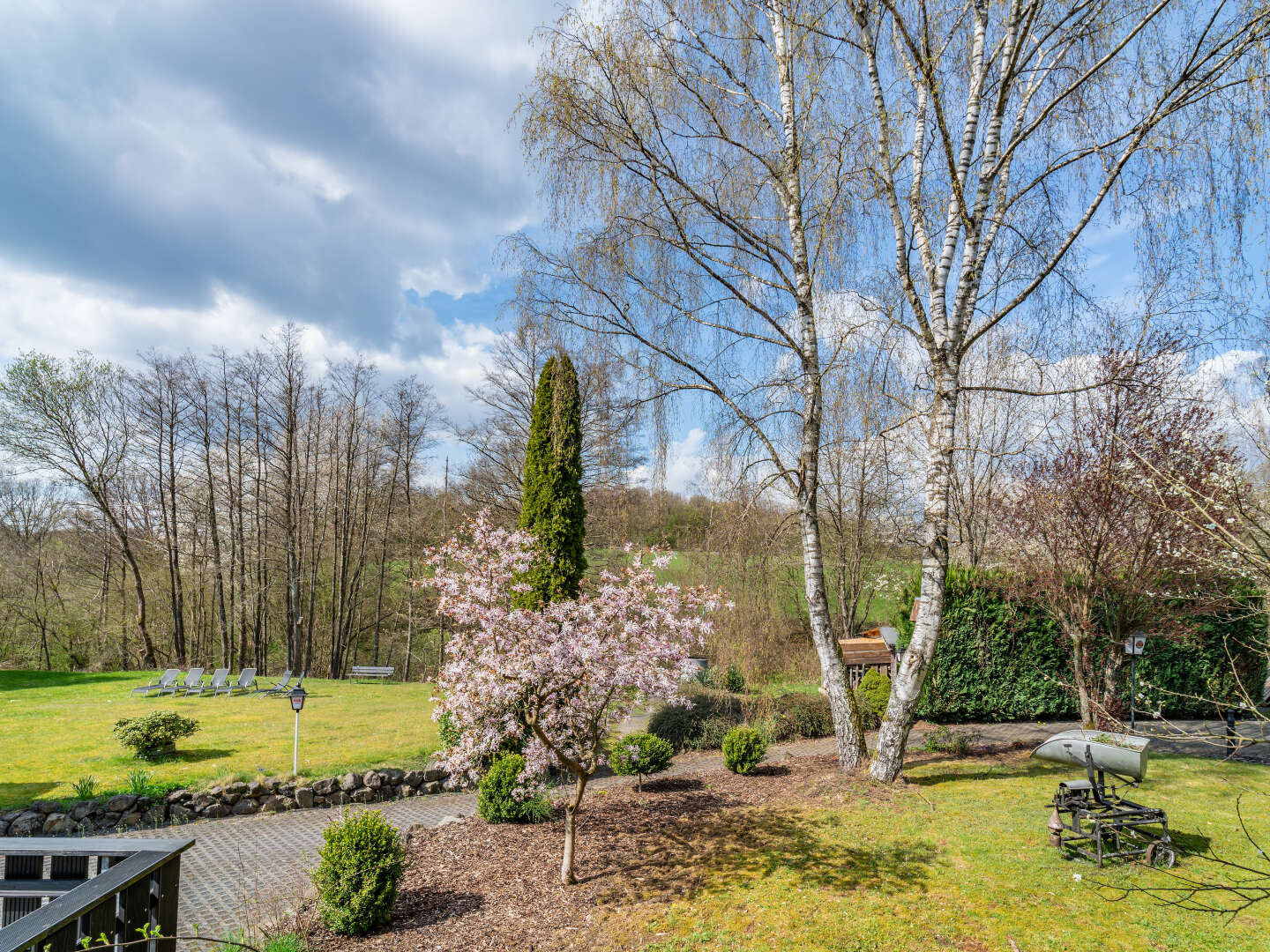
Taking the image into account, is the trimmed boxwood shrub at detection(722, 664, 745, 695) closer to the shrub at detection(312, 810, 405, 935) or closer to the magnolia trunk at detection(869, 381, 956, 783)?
the magnolia trunk at detection(869, 381, 956, 783)

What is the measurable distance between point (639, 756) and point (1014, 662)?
25.6 ft

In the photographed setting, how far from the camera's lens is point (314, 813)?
799cm

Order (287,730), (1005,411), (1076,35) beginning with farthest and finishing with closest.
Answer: (1005,411), (287,730), (1076,35)

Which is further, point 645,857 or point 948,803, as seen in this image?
point 948,803

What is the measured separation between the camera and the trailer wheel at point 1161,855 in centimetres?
490

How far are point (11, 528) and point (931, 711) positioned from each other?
96.4ft


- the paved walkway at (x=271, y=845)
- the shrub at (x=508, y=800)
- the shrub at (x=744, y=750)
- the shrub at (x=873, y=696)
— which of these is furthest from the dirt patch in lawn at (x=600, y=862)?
the shrub at (x=873, y=696)

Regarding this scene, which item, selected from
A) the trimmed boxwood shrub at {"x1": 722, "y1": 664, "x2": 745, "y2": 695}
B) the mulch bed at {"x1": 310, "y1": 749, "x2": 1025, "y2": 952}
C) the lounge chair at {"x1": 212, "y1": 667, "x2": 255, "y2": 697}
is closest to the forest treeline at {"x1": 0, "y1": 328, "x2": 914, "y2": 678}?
the lounge chair at {"x1": 212, "y1": 667, "x2": 255, "y2": 697}

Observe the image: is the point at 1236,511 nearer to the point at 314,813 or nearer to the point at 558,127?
the point at 558,127

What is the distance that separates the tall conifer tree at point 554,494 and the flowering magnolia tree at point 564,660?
312 centimetres

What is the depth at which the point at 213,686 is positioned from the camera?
49.8 ft

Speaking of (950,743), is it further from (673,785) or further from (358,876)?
(358,876)

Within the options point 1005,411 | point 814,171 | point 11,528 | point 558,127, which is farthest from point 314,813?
point 11,528

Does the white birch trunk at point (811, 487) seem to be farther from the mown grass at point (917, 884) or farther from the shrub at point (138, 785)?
the shrub at point (138, 785)
